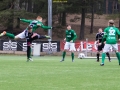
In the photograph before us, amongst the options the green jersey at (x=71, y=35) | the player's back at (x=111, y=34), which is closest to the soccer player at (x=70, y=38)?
the green jersey at (x=71, y=35)

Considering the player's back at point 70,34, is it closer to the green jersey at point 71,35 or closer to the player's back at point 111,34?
the green jersey at point 71,35

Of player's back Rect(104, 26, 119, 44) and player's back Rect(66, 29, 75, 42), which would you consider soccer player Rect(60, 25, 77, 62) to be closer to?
player's back Rect(66, 29, 75, 42)

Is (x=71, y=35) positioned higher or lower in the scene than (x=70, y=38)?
higher

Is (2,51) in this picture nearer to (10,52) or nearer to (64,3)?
(10,52)

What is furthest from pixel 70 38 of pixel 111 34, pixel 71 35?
pixel 111 34

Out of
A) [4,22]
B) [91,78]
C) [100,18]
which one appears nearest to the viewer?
[91,78]

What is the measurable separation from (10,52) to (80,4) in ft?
65.8

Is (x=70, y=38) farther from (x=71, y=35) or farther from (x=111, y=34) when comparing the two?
(x=111, y=34)

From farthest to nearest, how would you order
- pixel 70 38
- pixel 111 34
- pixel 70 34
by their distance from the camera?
pixel 70 38 → pixel 70 34 → pixel 111 34

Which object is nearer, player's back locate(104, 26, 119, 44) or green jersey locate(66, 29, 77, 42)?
player's back locate(104, 26, 119, 44)

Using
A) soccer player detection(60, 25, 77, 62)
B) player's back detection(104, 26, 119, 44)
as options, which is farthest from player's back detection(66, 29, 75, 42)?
player's back detection(104, 26, 119, 44)

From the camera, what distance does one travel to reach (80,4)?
5566 cm

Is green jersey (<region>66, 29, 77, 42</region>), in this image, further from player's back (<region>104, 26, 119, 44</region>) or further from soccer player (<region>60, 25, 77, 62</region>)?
player's back (<region>104, 26, 119, 44</region>)

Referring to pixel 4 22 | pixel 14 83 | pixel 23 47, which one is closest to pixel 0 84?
pixel 14 83
